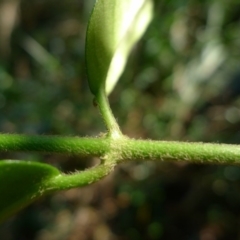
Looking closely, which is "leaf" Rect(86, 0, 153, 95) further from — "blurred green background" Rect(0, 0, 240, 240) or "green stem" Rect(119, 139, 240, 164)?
"blurred green background" Rect(0, 0, 240, 240)

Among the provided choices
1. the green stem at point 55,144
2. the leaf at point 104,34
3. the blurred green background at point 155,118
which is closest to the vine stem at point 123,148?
the green stem at point 55,144

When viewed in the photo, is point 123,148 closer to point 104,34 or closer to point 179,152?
point 179,152

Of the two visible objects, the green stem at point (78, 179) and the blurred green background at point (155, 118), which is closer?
the green stem at point (78, 179)

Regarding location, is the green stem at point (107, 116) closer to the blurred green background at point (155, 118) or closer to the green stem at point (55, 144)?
the green stem at point (55, 144)

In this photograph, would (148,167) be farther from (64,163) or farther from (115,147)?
(115,147)

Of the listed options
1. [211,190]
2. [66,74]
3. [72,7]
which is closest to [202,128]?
[211,190]

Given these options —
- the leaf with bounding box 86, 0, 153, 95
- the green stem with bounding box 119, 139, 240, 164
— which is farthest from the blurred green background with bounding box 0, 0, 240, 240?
the green stem with bounding box 119, 139, 240, 164
